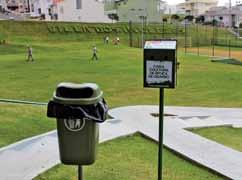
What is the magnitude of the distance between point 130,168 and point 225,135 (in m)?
2.69

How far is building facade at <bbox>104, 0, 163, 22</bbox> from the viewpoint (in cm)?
8051

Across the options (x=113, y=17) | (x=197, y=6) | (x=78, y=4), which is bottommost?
(x=113, y=17)

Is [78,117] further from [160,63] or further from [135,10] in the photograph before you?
[135,10]

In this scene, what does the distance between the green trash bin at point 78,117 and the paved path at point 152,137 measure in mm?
1150

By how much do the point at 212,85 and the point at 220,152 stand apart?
9.98m

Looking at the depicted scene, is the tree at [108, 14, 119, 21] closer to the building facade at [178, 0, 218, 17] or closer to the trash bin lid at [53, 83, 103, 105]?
the building facade at [178, 0, 218, 17]

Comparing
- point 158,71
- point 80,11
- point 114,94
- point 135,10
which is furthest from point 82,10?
point 158,71

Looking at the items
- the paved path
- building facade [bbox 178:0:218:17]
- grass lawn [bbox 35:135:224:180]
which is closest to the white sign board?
grass lawn [bbox 35:135:224:180]

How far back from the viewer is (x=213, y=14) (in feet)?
345

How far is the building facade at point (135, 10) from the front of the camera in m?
80.5

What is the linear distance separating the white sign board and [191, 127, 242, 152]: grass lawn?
2.87m

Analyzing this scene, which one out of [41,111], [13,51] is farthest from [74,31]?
[41,111]

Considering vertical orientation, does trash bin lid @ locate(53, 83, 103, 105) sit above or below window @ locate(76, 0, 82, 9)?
below

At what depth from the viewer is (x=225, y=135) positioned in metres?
7.23
